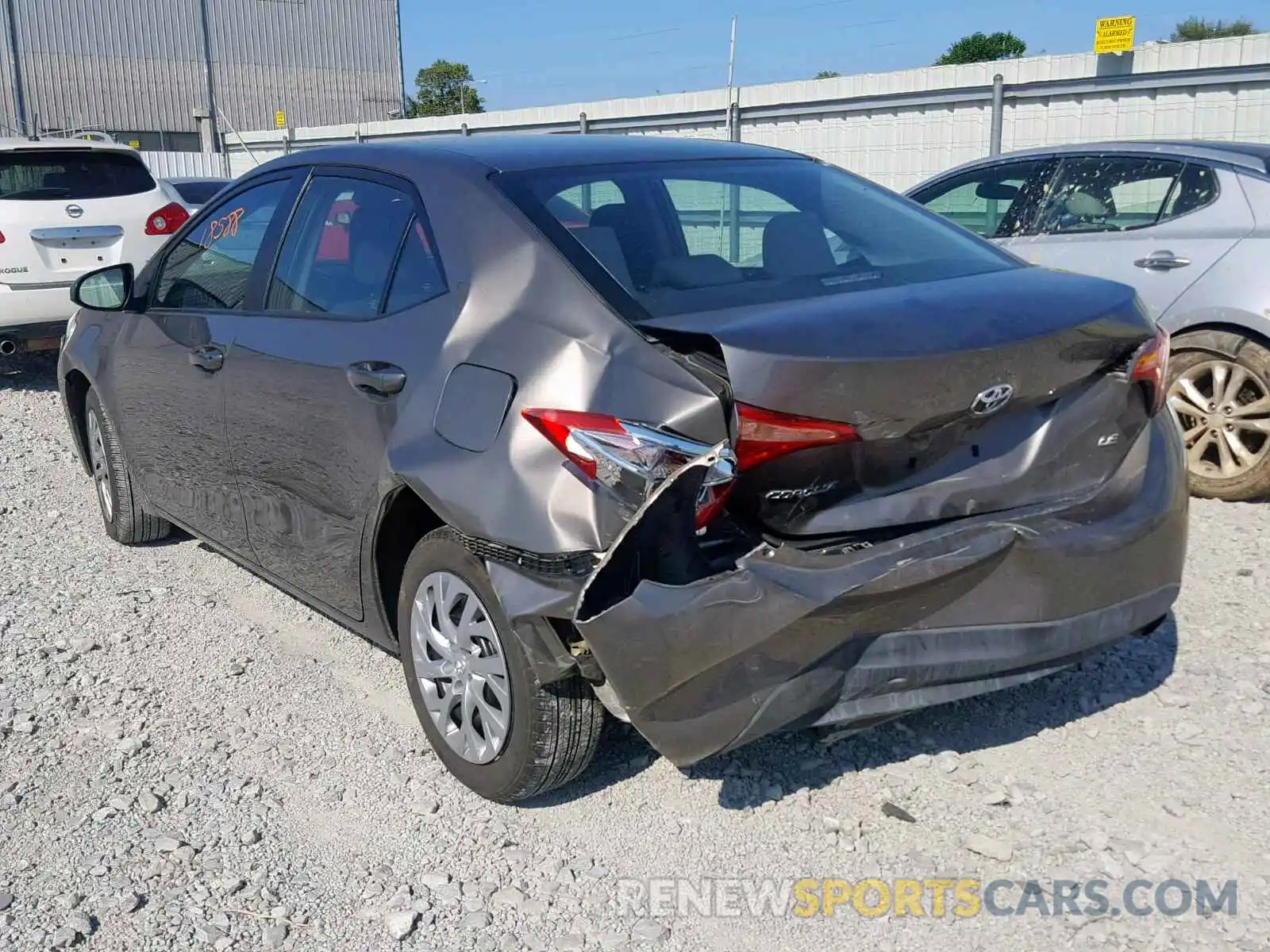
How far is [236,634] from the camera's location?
14.8 ft

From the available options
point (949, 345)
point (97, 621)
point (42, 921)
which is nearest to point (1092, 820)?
point (949, 345)

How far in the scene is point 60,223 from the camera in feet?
29.2

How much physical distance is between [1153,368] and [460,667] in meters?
1.99

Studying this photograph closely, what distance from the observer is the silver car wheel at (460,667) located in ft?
10.2

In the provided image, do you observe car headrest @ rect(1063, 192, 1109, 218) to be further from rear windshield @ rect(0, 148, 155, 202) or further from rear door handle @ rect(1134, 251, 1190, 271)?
rear windshield @ rect(0, 148, 155, 202)

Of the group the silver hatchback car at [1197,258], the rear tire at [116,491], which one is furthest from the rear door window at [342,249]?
the silver hatchback car at [1197,258]

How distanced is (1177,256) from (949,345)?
3609 mm

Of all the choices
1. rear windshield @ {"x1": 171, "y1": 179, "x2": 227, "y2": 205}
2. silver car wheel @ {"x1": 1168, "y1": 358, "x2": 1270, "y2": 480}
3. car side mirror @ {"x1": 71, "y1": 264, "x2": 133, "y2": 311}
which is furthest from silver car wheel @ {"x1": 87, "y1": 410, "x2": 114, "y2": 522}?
rear windshield @ {"x1": 171, "y1": 179, "x2": 227, "y2": 205}

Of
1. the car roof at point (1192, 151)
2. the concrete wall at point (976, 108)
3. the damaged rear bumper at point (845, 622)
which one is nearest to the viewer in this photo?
the damaged rear bumper at point (845, 622)

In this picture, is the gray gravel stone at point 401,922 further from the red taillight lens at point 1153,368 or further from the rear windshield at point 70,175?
the rear windshield at point 70,175

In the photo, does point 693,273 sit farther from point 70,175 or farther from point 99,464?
point 70,175

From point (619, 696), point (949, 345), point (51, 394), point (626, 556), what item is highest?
point (949, 345)

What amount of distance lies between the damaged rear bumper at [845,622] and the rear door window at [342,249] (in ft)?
4.29

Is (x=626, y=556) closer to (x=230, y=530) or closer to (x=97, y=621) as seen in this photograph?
(x=230, y=530)
